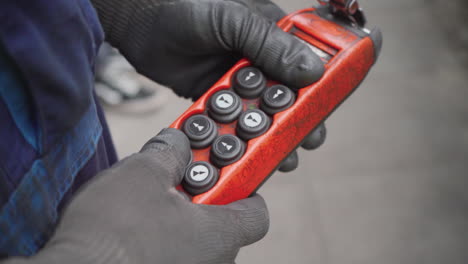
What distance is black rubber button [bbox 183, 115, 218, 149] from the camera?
66 cm

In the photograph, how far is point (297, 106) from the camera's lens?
697 millimetres

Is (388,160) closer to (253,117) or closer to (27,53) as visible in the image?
(253,117)

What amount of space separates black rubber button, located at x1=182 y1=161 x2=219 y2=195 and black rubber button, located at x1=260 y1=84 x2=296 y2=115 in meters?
0.13

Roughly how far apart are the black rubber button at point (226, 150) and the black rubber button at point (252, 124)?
0.05 ft

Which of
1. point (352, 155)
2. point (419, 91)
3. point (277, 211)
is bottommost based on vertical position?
point (277, 211)

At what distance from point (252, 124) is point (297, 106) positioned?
8cm

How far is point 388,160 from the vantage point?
1476 mm

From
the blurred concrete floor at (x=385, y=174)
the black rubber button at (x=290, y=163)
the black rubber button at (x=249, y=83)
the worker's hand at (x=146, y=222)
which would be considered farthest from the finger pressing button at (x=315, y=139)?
the blurred concrete floor at (x=385, y=174)

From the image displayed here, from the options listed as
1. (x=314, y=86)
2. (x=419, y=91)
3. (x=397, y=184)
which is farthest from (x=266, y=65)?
(x=419, y=91)

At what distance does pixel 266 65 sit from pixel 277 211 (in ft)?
2.44

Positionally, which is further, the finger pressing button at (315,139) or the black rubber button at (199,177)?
the finger pressing button at (315,139)

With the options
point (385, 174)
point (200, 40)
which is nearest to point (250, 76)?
point (200, 40)

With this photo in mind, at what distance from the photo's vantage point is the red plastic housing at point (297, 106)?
65cm

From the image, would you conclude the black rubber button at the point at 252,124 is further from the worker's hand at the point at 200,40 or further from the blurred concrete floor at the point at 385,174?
the blurred concrete floor at the point at 385,174
